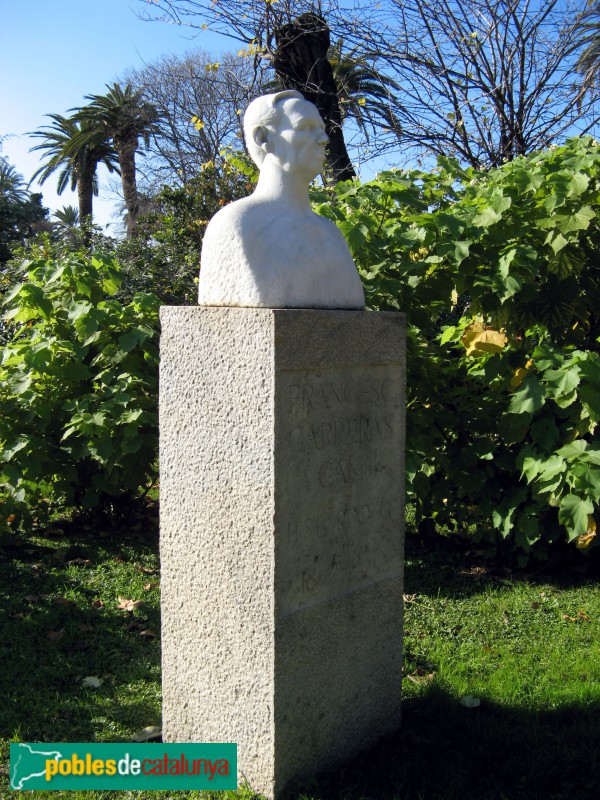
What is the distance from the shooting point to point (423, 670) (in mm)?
3646

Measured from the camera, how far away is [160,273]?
10.8 m

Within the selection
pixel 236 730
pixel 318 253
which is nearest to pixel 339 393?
pixel 318 253

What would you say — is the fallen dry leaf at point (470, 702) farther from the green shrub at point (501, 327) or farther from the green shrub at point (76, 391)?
the green shrub at point (76, 391)

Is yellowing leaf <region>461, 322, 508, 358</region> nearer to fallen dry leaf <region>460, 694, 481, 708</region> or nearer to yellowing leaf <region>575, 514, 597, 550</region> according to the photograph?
yellowing leaf <region>575, 514, 597, 550</region>

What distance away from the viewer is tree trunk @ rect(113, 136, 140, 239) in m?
24.9

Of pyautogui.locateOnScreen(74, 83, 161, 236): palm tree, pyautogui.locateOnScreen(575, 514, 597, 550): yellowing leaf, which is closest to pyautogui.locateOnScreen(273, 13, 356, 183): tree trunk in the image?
pyautogui.locateOnScreen(575, 514, 597, 550): yellowing leaf

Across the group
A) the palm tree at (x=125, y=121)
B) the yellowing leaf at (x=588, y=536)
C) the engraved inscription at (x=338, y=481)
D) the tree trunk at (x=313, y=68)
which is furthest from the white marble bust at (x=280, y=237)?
the palm tree at (x=125, y=121)

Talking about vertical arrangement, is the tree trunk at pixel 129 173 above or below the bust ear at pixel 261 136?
above

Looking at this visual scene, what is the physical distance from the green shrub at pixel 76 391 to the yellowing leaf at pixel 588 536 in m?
2.48

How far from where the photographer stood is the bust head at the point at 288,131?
2.80 m

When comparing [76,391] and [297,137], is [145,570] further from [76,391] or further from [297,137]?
[297,137]

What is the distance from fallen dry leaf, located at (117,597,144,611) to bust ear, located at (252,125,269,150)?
2.51 metres

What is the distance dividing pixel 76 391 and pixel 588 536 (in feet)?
10.4

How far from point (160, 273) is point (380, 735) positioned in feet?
28.0
